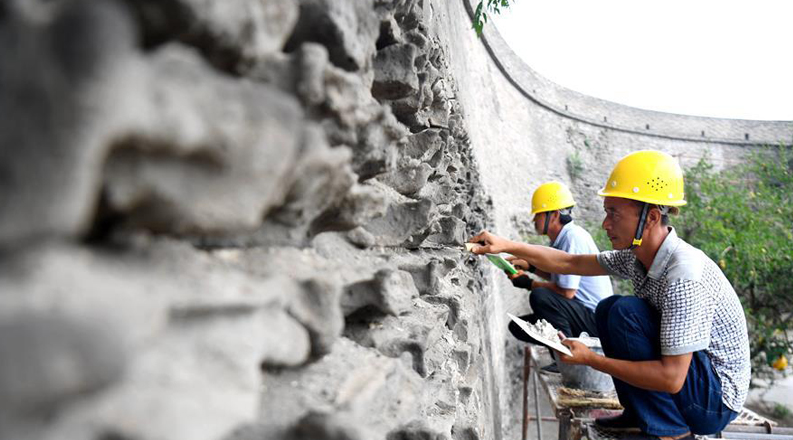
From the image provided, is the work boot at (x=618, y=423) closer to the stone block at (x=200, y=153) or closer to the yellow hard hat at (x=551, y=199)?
the yellow hard hat at (x=551, y=199)

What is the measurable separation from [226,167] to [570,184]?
13.7 meters

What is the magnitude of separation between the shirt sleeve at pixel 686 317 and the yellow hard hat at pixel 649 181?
443 millimetres

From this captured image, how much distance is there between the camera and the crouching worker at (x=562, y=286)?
12.3 ft

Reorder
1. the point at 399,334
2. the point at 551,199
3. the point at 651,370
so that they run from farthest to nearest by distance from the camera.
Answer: the point at 551,199
the point at 651,370
the point at 399,334

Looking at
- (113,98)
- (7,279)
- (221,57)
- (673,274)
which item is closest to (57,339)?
(7,279)

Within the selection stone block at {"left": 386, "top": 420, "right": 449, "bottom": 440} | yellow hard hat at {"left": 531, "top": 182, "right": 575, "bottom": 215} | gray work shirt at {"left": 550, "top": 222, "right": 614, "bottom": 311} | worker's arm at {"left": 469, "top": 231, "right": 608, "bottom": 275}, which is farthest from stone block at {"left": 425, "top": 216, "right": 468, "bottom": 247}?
yellow hard hat at {"left": 531, "top": 182, "right": 575, "bottom": 215}

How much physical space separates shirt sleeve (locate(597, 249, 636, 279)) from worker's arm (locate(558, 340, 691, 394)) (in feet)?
1.74

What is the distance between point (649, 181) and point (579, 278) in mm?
1741

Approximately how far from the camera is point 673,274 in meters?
2.07

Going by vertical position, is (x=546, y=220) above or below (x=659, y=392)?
above

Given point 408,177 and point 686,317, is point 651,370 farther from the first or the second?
point 408,177

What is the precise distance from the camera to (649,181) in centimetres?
236

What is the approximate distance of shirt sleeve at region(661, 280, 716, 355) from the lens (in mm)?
2018

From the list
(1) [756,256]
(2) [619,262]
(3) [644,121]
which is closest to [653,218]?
(2) [619,262]
